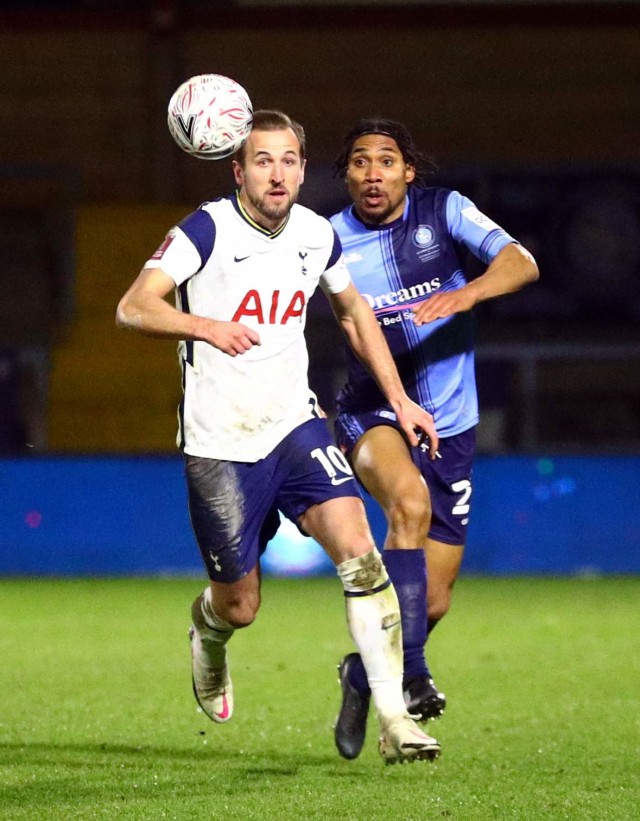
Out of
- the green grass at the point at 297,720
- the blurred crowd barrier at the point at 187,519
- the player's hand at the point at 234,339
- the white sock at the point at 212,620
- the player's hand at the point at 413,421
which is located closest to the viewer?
the player's hand at the point at 234,339

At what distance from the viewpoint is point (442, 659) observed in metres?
8.63

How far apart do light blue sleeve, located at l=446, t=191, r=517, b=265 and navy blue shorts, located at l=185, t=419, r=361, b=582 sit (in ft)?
3.60

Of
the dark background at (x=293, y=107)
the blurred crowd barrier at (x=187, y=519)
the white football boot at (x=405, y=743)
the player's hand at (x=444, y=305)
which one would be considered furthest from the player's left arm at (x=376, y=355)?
the dark background at (x=293, y=107)

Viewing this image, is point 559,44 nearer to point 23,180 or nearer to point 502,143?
point 502,143

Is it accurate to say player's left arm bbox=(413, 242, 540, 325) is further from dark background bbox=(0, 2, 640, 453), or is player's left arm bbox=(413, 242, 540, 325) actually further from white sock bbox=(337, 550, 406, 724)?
dark background bbox=(0, 2, 640, 453)

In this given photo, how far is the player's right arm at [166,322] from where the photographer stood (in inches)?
187

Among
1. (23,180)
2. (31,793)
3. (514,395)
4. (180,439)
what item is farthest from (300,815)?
(23,180)

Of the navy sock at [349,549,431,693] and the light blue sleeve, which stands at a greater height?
the light blue sleeve

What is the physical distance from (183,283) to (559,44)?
15.6 meters

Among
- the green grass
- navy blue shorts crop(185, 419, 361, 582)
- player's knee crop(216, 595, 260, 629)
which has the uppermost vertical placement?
navy blue shorts crop(185, 419, 361, 582)

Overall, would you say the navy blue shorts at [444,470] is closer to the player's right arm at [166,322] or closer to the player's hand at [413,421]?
the player's hand at [413,421]

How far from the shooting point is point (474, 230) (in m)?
6.14

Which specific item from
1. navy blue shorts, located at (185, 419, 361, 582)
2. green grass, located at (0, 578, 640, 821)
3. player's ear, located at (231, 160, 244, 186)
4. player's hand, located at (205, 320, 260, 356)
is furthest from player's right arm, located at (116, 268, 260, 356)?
green grass, located at (0, 578, 640, 821)

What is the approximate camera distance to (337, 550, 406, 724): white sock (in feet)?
17.0
